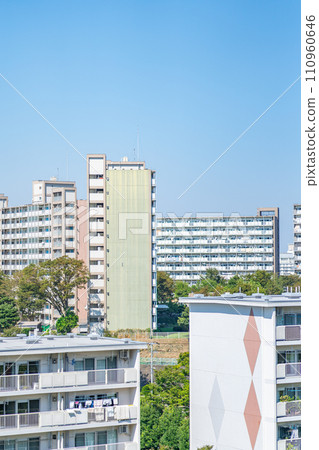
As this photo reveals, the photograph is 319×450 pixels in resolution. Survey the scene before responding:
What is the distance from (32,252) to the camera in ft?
71.1

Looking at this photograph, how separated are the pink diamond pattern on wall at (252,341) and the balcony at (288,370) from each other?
1.06 ft

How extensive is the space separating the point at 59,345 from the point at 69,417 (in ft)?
1.94

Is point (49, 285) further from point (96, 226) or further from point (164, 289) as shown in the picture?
point (164, 289)

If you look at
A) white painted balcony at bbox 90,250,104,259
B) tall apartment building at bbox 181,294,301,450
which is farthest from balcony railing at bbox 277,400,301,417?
white painted balcony at bbox 90,250,104,259

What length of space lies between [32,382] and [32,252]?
1705 centimetres

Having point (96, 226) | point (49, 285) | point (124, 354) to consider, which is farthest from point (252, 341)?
point (96, 226)

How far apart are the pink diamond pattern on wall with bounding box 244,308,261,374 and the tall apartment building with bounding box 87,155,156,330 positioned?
10.2 m

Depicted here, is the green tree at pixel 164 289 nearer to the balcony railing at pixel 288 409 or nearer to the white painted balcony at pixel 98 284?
the white painted balcony at pixel 98 284

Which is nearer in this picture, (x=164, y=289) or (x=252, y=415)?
(x=252, y=415)

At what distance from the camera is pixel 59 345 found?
5254mm

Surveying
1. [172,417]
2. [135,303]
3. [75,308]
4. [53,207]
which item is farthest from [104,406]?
[53,207]

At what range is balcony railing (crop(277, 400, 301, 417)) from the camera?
5961 millimetres

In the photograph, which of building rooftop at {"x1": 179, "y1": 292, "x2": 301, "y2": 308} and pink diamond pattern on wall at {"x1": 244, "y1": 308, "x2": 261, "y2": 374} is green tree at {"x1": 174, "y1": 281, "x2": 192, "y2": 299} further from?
pink diamond pattern on wall at {"x1": 244, "y1": 308, "x2": 261, "y2": 374}

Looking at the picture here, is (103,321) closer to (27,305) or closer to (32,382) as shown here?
(27,305)
